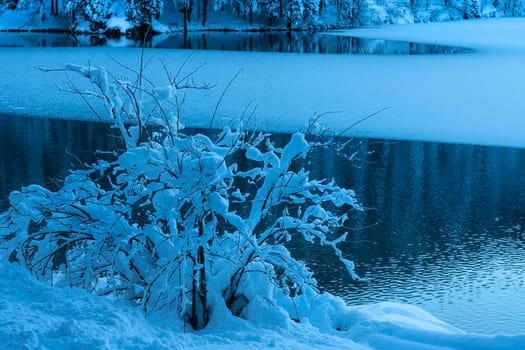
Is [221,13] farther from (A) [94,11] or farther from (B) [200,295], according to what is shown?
(B) [200,295]

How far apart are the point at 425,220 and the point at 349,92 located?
29.7ft

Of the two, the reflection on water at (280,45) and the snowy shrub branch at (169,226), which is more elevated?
the reflection on water at (280,45)

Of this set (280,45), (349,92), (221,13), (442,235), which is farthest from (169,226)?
(221,13)

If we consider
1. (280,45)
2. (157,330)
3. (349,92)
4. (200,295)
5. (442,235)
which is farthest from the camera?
(280,45)

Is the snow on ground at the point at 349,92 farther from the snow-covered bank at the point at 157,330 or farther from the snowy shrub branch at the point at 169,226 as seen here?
the snow-covered bank at the point at 157,330

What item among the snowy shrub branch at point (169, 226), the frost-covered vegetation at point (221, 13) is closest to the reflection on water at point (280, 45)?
the frost-covered vegetation at point (221, 13)

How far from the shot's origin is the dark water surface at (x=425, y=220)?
257 inches

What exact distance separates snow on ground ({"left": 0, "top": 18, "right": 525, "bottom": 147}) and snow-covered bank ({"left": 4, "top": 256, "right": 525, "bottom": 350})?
687 cm

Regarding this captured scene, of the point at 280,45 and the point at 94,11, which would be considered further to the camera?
the point at 94,11

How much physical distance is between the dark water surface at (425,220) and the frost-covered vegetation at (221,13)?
31394 millimetres

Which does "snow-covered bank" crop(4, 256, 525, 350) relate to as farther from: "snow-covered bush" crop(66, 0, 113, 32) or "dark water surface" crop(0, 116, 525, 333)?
"snow-covered bush" crop(66, 0, 113, 32)

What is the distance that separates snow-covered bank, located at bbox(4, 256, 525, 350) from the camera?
146 inches

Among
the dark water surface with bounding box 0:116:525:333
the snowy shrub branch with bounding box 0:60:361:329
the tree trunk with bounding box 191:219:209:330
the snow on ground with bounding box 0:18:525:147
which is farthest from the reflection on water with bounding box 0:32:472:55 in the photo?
the tree trunk with bounding box 191:219:209:330

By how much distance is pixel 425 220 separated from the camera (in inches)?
337
